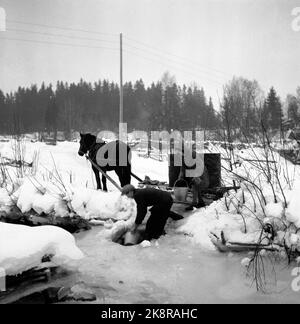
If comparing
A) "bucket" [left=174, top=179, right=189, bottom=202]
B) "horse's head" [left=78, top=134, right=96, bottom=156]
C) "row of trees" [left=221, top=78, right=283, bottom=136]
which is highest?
"row of trees" [left=221, top=78, right=283, bottom=136]

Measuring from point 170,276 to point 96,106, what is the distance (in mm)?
62398

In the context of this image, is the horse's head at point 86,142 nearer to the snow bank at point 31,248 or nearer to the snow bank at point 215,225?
the snow bank at point 215,225

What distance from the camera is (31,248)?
404 cm

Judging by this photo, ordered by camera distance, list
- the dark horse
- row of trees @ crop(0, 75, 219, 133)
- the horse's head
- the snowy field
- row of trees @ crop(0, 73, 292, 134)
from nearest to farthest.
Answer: the snowy field, the dark horse, the horse's head, row of trees @ crop(0, 73, 292, 134), row of trees @ crop(0, 75, 219, 133)

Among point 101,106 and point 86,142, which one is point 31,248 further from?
point 101,106

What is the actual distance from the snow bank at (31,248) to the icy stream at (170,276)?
0.40 m

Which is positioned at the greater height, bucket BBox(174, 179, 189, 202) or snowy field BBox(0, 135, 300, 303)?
bucket BBox(174, 179, 189, 202)

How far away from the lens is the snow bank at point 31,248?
3.82 meters

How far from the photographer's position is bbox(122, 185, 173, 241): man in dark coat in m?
5.59

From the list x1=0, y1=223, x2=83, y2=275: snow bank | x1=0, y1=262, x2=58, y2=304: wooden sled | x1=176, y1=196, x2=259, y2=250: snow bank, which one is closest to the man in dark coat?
x1=176, y1=196, x2=259, y2=250: snow bank

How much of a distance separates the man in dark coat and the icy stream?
0.25 meters

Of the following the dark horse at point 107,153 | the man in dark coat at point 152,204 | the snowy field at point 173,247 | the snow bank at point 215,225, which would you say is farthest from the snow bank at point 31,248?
the dark horse at point 107,153

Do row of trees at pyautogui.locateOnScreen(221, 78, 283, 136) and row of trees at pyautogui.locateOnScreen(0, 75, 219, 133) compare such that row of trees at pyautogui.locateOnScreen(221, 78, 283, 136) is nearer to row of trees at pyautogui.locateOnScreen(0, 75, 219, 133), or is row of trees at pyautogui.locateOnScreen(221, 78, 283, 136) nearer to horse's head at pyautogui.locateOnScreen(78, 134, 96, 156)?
horse's head at pyautogui.locateOnScreen(78, 134, 96, 156)
